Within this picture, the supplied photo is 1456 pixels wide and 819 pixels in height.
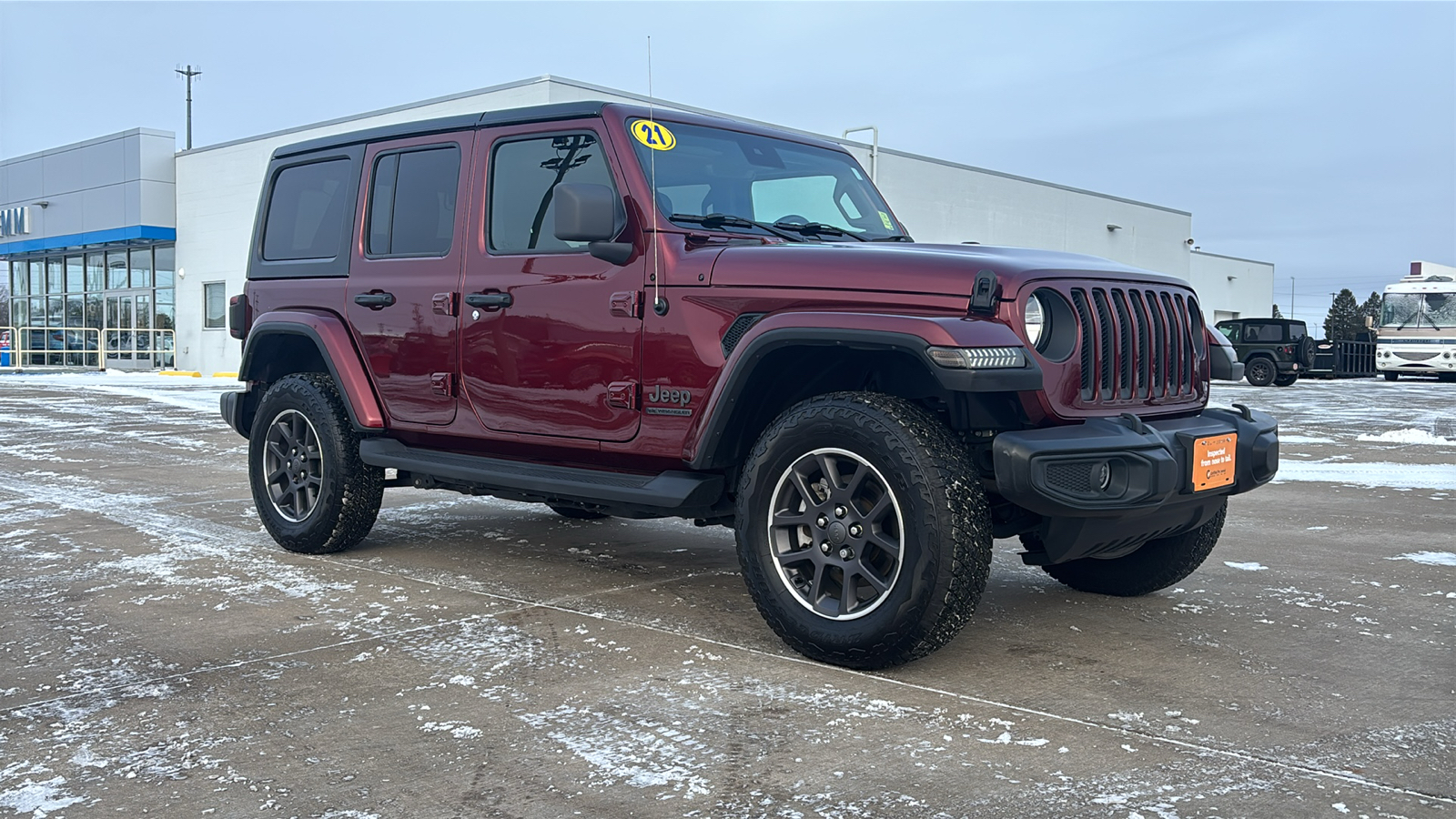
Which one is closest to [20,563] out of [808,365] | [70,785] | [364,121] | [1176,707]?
[70,785]

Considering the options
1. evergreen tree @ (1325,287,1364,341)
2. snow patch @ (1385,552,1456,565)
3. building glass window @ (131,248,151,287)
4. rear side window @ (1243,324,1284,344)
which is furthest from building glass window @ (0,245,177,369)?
evergreen tree @ (1325,287,1364,341)

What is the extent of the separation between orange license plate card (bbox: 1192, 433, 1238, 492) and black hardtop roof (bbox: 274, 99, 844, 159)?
2.27 meters

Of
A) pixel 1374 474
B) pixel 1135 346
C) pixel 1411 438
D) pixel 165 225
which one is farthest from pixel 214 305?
pixel 1135 346

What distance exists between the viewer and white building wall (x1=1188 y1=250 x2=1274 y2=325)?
5275cm

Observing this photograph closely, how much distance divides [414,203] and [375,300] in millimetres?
486

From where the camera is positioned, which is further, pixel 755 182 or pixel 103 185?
pixel 103 185

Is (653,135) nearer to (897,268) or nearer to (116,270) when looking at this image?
(897,268)

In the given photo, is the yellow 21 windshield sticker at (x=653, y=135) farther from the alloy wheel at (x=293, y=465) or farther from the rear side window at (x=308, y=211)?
the alloy wheel at (x=293, y=465)

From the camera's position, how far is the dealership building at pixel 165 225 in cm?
3095

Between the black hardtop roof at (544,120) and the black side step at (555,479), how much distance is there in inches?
57.4

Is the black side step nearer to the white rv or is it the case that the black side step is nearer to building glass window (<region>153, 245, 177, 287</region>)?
building glass window (<region>153, 245, 177, 287</region>)

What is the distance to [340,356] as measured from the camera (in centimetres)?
583

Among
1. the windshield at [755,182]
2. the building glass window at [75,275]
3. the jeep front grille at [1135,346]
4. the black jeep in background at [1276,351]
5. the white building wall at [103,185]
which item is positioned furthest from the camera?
the building glass window at [75,275]

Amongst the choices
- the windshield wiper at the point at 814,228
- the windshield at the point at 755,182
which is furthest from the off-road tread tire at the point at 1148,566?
the windshield at the point at 755,182
